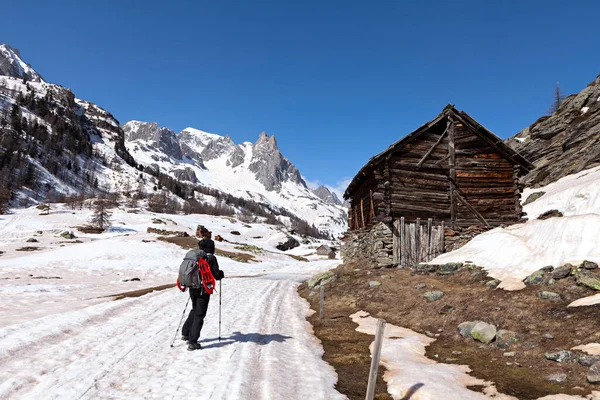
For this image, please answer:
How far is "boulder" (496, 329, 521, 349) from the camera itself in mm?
7867

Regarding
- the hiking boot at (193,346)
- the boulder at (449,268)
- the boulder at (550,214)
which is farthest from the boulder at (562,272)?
the boulder at (550,214)

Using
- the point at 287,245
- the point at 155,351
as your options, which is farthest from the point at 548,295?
the point at 287,245

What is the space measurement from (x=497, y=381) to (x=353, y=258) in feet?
64.3

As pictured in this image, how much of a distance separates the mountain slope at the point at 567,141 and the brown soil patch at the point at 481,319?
25.8 metres

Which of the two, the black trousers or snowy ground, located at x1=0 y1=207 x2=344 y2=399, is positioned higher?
the black trousers

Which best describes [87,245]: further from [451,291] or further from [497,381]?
[497,381]

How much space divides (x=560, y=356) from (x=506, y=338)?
1410 millimetres

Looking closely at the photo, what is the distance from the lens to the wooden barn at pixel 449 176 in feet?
65.6

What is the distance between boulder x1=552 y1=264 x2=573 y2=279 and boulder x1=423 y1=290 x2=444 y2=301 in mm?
3374

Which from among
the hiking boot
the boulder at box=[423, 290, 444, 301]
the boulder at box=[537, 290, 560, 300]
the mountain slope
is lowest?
the hiking boot

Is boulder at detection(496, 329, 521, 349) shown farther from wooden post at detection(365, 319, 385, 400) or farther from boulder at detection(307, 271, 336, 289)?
boulder at detection(307, 271, 336, 289)

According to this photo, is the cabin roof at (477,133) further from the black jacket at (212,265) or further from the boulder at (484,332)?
the black jacket at (212,265)

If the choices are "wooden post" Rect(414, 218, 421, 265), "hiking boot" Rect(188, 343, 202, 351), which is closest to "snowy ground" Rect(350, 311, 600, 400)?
"hiking boot" Rect(188, 343, 202, 351)

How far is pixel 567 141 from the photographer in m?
35.4
